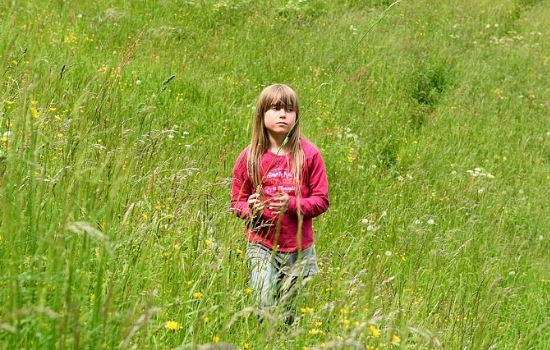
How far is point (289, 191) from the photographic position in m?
3.84

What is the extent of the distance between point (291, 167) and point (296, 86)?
14.6 feet

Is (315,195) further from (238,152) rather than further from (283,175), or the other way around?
(238,152)

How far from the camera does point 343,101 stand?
800 cm

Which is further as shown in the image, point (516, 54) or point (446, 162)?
point (516, 54)

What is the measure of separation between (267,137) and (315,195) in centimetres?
43

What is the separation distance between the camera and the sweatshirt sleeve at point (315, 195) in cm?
376

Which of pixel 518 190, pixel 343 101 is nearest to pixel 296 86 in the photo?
pixel 343 101

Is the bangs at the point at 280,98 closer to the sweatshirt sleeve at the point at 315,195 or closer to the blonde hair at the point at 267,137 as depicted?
the blonde hair at the point at 267,137

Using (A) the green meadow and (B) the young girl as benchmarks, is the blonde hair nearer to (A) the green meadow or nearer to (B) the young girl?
(B) the young girl

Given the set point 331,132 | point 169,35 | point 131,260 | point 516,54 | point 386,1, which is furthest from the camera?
point 386,1

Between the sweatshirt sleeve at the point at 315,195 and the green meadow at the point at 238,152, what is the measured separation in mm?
289

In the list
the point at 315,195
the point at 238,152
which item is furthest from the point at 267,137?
the point at 238,152

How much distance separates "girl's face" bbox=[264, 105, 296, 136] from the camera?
3893mm

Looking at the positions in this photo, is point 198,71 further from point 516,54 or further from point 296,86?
point 516,54
